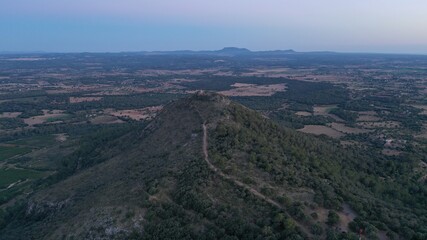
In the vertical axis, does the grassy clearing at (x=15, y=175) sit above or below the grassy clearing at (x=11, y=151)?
above

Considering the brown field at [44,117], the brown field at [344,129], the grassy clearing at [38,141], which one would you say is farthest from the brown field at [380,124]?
the brown field at [44,117]

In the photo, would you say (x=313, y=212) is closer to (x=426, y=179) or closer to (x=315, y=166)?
(x=315, y=166)

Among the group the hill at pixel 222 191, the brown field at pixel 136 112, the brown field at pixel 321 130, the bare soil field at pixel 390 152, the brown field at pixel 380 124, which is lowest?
the brown field at pixel 136 112

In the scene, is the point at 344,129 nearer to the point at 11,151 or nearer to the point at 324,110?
the point at 324,110

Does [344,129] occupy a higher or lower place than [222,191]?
lower

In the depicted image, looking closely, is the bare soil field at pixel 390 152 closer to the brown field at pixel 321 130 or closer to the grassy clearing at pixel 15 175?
the brown field at pixel 321 130

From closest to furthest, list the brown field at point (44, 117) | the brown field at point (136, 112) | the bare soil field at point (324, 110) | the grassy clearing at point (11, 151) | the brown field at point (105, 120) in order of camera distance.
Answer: the grassy clearing at point (11, 151), the bare soil field at point (324, 110), the brown field at point (105, 120), the brown field at point (44, 117), the brown field at point (136, 112)

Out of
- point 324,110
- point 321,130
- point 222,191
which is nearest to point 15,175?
point 222,191
